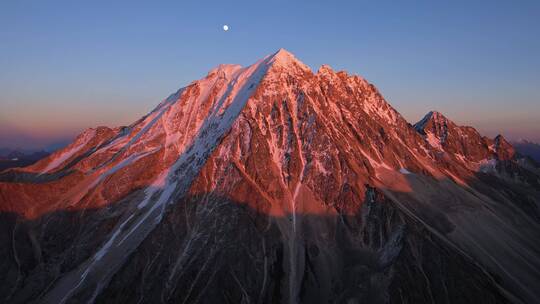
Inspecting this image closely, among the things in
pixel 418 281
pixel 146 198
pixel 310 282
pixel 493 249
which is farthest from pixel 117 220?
pixel 493 249

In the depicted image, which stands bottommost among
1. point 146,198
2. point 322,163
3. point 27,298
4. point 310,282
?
point 27,298

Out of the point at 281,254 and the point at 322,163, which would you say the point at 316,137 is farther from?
the point at 281,254

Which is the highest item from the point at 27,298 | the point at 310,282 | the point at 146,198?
the point at 146,198

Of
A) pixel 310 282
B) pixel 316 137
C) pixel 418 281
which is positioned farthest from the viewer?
pixel 316 137

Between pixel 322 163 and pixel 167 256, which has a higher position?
pixel 322 163

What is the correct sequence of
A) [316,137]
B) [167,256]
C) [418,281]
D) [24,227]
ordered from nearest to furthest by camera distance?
[418,281] → [167,256] → [24,227] → [316,137]

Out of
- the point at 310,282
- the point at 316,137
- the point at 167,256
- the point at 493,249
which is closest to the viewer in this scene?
the point at 310,282

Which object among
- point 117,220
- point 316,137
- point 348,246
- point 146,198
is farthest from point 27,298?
point 316,137

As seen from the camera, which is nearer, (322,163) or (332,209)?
(332,209)

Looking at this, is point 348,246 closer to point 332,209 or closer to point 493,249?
point 332,209
